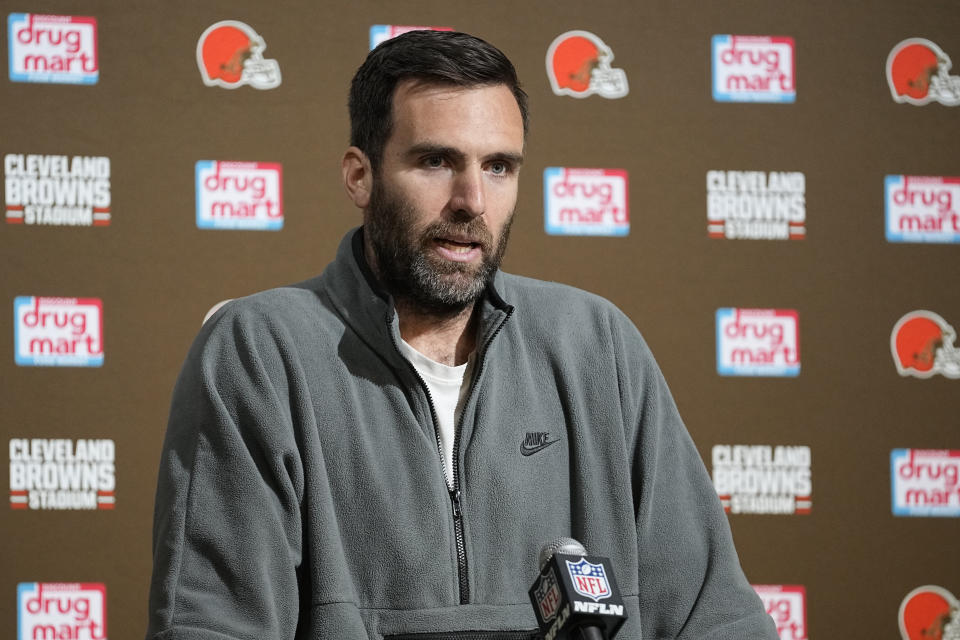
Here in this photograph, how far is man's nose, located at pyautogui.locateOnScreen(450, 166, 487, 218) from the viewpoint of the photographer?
4.97 feet

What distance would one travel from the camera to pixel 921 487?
3211 millimetres

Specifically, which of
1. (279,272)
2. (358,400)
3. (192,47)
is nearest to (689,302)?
(279,272)

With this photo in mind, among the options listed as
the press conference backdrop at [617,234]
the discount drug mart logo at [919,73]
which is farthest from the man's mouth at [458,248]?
the discount drug mart logo at [919,73]

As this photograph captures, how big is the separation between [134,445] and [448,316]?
5.26 feet

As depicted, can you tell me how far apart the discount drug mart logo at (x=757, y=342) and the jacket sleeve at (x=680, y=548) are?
5.32 feet

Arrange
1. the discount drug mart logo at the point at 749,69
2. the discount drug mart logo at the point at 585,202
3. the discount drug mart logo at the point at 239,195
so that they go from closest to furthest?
the discount drug mart logo at the point at 239,195 → the discount drug mart logo at the point at 585,202 → the discount drug mart logo at the point at 749,69

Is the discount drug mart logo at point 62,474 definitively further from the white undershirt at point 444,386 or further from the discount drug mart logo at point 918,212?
the discount drug mart logo at point 918,212

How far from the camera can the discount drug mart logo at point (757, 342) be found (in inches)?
125

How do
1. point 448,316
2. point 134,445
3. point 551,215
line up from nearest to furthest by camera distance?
point 448,316
point 134,445
point 551,215

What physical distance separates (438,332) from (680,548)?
0.45 meters

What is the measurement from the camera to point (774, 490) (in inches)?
124

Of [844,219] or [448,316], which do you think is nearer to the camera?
[448,316]

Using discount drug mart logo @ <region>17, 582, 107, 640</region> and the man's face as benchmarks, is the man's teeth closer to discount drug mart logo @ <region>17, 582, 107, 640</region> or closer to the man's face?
the man's face

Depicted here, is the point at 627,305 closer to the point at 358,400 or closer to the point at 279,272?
the point at 279,272
